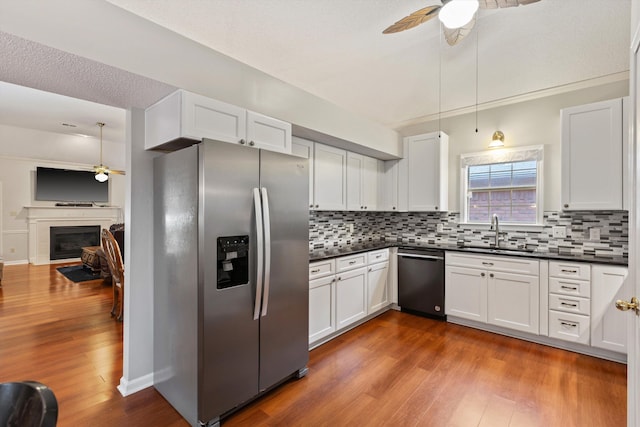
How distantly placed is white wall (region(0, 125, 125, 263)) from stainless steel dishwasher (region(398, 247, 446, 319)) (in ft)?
25.0

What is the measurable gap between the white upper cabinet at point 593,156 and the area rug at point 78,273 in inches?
294

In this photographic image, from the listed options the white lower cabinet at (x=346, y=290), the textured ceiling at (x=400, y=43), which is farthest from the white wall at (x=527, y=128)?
the white lower cabinet at (x=346, y=290)

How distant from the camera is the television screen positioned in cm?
730

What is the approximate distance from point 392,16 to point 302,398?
2.79 meters

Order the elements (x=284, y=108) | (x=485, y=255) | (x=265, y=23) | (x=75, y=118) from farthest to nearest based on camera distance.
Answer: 1. (x=75, y=118)
2. (x=485, y=255)
3. (x=284, y=108)
4. (x=265, y=23)

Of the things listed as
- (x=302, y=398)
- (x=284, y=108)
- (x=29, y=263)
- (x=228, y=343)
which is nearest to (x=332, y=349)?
(x=302, y=398)

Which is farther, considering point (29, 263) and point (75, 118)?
point (29, 263)

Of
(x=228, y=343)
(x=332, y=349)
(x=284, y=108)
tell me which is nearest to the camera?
(x=228, y=343)

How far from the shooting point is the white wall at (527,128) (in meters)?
3.32

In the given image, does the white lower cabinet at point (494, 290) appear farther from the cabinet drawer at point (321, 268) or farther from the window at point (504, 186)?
the cabinet drawer at point (321, 268)

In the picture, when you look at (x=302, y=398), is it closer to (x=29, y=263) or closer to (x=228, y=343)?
(x=228, y=343)

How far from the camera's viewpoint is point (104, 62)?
171 centimetres

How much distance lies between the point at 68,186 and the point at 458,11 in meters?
Result: 9.27

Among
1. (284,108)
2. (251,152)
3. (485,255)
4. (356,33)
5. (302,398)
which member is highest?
(356,33)
